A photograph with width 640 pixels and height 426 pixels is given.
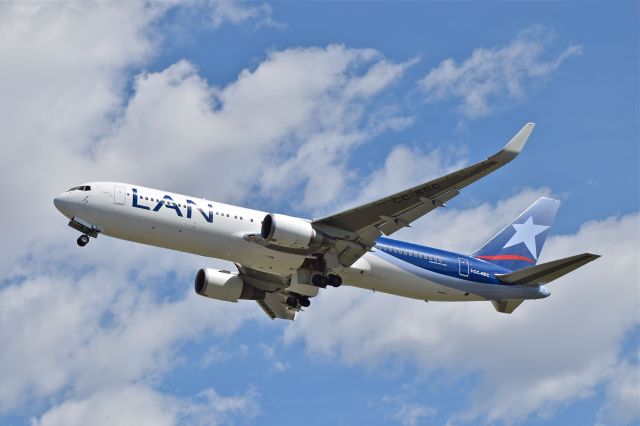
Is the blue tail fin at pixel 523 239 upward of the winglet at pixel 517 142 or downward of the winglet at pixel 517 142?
upward

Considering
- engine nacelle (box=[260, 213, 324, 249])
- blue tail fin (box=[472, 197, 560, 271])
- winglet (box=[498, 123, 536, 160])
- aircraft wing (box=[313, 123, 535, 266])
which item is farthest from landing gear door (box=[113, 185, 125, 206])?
blue tail fin (box=[472, 197, 560, 271])

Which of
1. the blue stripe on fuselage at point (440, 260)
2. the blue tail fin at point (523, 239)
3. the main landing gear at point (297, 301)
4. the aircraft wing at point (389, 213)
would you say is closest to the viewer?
the aircraft wing at point (389, 213)

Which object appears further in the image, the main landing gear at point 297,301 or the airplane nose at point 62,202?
the main landing gear at point 297,301

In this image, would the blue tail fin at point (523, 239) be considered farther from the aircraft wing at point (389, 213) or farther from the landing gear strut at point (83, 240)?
the landing gear strut at point (83, 240)

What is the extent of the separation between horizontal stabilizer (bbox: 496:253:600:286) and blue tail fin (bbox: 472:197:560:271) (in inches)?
129

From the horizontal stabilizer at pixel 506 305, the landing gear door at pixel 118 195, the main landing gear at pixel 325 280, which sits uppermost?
the landing gear door at pixel 118 195

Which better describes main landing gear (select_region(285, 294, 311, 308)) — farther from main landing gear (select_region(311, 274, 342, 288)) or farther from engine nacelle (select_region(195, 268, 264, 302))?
main landing gear (select_region(311, 274, 342, 288))

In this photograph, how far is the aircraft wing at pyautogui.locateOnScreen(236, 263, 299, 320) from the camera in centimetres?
5297

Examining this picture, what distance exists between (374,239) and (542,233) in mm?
15856

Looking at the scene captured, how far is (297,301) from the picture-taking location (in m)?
52.0

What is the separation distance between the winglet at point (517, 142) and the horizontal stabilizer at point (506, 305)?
45.7 ft

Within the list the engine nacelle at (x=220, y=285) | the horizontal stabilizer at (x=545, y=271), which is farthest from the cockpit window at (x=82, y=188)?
→ the horizontal stabilizer at (x=545, y=271)

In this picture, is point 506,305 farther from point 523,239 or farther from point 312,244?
point 312,244

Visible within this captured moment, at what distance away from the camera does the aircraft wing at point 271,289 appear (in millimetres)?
52969
